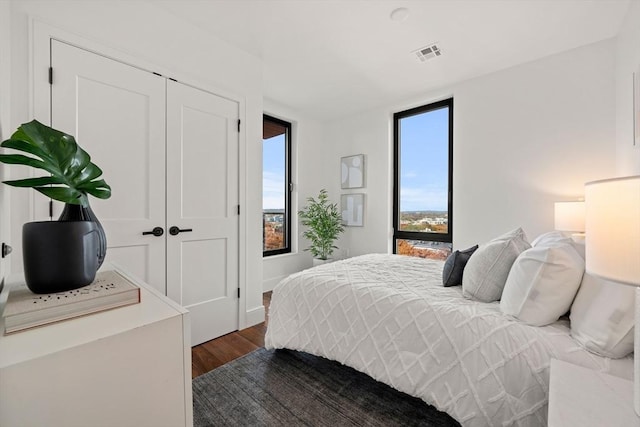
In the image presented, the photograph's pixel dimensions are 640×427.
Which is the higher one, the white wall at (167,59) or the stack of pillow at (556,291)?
the white wall at (167,59)

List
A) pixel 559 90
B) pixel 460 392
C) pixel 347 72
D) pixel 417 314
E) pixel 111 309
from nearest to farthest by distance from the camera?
pixel 111 309 < pixel 460 392 < pixel 417 314 < pixel 559 90 < pixel 347 72

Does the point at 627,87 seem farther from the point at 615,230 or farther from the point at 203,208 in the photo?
the point at 203,208

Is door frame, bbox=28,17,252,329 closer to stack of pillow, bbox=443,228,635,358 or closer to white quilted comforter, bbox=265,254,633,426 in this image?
white quilted comforter, bbox=265,254,633,426

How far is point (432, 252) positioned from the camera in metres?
3.69

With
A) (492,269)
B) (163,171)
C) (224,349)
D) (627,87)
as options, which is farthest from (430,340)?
(627,87)

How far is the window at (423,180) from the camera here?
3.57 m

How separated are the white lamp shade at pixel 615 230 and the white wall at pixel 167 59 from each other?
2.37 metres

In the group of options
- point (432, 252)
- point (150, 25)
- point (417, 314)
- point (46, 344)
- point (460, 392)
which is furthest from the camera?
point (432, 252)

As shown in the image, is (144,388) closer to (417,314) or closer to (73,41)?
(417,314)

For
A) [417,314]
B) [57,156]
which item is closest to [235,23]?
[57,156]

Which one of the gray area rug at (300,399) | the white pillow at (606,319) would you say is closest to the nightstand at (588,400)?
the white pillow at (606,319)

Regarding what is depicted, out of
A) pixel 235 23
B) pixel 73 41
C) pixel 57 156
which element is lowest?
pixel 57 156

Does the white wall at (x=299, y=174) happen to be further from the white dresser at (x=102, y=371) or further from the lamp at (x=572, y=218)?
the white dresser at (x=102, y=371)

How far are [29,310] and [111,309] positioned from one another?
0.52ft
